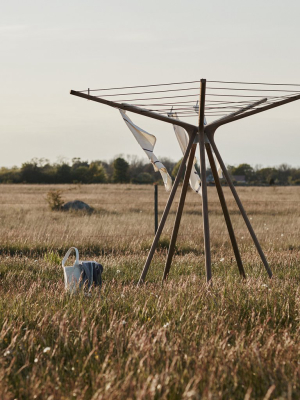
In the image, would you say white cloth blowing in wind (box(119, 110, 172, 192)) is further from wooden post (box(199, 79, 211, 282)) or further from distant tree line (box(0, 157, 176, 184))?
distant tree line (box(0, 157, 176, 184))

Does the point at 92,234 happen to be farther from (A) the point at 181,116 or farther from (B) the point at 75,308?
(B) the point at 75,308

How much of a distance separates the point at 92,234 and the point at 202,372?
9703mm

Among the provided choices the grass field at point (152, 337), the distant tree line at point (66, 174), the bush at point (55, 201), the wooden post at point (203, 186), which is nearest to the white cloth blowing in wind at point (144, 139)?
the wooden post at point (203, 186)

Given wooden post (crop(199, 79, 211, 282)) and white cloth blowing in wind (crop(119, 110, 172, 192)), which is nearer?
wooden post (crop(199, 79, 211, 282))

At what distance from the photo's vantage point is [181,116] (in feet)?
22.3

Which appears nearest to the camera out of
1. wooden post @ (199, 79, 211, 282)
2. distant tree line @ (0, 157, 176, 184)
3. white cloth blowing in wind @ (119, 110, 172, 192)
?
wooden post @ (199, 79, 211, 282)

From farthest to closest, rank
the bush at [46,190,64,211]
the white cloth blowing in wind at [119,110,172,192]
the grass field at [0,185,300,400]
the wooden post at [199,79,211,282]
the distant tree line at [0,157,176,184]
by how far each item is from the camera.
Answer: the distant tree line at [0,157,176,184]
the bush at [46,190,64,211]
the white cloth blowing in wind at [119,110,172,192]
the wooden post at [199,79,211,282]
the grass field at [0,185,300,400]

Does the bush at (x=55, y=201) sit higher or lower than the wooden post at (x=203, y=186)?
lower

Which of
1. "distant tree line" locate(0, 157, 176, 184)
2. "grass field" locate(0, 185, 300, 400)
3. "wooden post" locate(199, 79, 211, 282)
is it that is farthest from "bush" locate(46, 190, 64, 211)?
"distant tree line" locate(0, 157, 176, 184)

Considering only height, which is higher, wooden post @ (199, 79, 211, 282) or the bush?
wooden post @ (199, 79, 211, 282)

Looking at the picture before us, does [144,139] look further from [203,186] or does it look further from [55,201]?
[55,201]

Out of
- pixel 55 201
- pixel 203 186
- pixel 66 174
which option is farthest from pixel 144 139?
pixel 66 174

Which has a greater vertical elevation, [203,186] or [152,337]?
[203,186]

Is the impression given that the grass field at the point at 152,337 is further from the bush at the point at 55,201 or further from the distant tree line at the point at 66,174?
the distant tree line at the point at 66,174
